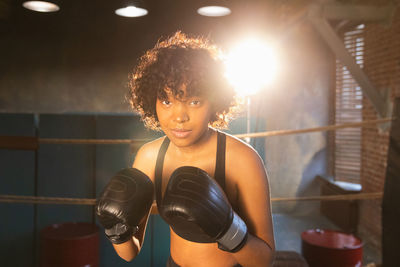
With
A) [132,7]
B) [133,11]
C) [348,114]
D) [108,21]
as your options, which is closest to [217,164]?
[132,7]

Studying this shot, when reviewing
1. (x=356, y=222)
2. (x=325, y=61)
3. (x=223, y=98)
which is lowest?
(x=356, y=222)

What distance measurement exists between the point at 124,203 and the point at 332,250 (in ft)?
7.08

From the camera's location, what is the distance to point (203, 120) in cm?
91

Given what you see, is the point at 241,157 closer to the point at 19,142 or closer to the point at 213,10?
the point at 19,142

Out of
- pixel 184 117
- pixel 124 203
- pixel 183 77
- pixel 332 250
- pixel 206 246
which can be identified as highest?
pixel 183 77

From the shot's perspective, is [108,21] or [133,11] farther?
[108,21]

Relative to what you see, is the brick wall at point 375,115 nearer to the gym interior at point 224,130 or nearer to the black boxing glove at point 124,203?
the gym interior at point 224,130

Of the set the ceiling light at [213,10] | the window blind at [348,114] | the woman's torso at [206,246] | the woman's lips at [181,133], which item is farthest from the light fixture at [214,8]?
the window blind at [348,114]

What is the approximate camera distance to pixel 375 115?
467 cm

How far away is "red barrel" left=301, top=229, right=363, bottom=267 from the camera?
2539 millimetres

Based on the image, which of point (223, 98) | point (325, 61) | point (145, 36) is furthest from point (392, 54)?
point (223, 98)

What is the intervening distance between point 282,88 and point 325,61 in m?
0.93

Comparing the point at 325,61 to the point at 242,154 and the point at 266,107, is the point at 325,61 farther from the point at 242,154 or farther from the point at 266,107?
the point at 242,154

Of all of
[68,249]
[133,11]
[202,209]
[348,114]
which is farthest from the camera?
[348,114]
